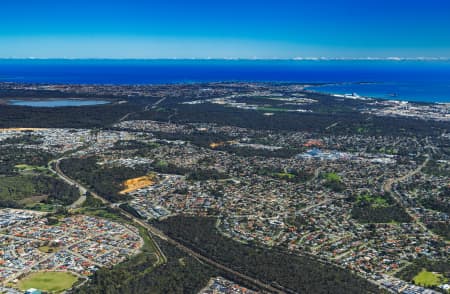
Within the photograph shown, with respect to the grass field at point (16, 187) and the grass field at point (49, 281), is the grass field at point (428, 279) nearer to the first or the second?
the grass field at point (49, 281)

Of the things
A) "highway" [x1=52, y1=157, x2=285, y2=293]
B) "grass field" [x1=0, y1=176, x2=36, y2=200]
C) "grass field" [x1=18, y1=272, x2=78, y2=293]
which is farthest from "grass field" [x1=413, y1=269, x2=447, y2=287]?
"grass field" [x1=0, y1=176, x2=36, y2=200]

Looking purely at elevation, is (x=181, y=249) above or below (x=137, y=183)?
below

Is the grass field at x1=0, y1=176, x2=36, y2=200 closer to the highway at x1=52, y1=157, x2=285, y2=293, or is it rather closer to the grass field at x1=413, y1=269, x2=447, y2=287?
the highway at x1=52, y1=157, x2=285, y2=293

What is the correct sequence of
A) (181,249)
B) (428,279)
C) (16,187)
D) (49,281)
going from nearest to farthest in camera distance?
1. (49,281)
2. (428,279)
3. (181,249)
4. (16,187)

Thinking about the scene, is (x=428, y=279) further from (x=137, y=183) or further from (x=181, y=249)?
(x=137, y=183)

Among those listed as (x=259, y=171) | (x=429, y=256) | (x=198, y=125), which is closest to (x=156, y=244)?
(x=429, y=256)

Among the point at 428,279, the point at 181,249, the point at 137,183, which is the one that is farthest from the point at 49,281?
the point at 428,279
